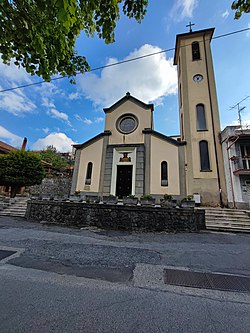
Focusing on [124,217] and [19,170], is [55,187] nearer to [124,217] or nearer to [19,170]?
[19,170]

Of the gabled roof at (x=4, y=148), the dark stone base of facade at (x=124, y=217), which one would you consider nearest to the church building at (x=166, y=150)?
the dark stone base of facade at (x=124, y=217)

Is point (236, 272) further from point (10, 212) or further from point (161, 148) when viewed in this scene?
point (10, 212)

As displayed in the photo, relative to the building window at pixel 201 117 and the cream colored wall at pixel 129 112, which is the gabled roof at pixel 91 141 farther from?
the building window at pixel 201 117

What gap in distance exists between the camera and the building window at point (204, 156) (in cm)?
1146

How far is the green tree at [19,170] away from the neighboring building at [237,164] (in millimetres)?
14144

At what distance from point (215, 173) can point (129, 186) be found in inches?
242

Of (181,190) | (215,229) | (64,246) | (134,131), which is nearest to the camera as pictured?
(64,246)

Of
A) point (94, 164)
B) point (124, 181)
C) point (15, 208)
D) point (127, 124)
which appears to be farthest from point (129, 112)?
point (15, 208)

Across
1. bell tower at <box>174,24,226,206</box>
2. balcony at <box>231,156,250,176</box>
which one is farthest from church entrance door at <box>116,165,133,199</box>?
balcony at <box>231,156,250,176</box>

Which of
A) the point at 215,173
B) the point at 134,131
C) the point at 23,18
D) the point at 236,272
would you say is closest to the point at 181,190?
the point at 215,173

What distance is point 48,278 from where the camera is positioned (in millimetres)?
2424

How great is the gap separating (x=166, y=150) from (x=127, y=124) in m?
4.15

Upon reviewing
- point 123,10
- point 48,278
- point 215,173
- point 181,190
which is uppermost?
point 123,10

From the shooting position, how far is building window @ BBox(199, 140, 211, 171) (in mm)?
11462
